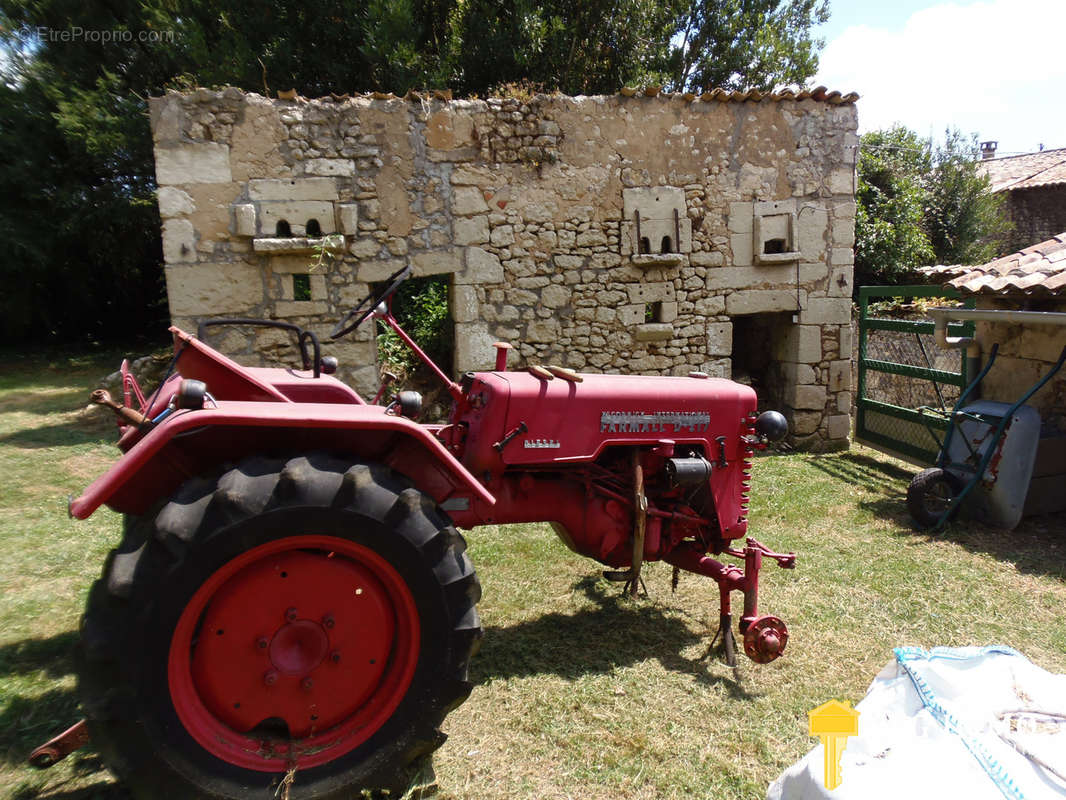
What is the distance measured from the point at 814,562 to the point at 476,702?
2.47m

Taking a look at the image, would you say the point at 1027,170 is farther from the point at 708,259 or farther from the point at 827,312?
the point at 708,259

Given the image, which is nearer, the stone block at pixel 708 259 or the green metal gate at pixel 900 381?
the green metal gate at pixel 900 381

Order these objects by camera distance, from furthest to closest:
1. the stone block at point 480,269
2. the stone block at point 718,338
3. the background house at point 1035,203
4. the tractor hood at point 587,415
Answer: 1. the background house at point 1035,203
2. the stone block at point 718,338
3. the stone block at point 480,269
4. the tractor hood at point 587,415

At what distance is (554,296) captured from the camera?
691 cm

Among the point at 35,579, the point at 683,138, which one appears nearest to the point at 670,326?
the point at 683,138

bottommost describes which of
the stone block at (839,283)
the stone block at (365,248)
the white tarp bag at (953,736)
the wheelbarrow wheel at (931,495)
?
the wheelbarrow wheel at (931,495)

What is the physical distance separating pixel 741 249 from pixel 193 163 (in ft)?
17.2

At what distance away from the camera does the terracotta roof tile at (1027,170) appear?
17.0m

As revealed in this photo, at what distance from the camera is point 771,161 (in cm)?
716

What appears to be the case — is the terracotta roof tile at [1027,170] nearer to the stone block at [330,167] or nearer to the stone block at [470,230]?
the stone block at [470,230]

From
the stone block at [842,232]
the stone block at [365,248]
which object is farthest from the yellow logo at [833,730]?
the stone block at [842,232]

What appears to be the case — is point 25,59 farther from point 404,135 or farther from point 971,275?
point 971,275

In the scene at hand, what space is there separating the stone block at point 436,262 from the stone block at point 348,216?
596 mm

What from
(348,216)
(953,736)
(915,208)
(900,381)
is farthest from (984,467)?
(915,208)
